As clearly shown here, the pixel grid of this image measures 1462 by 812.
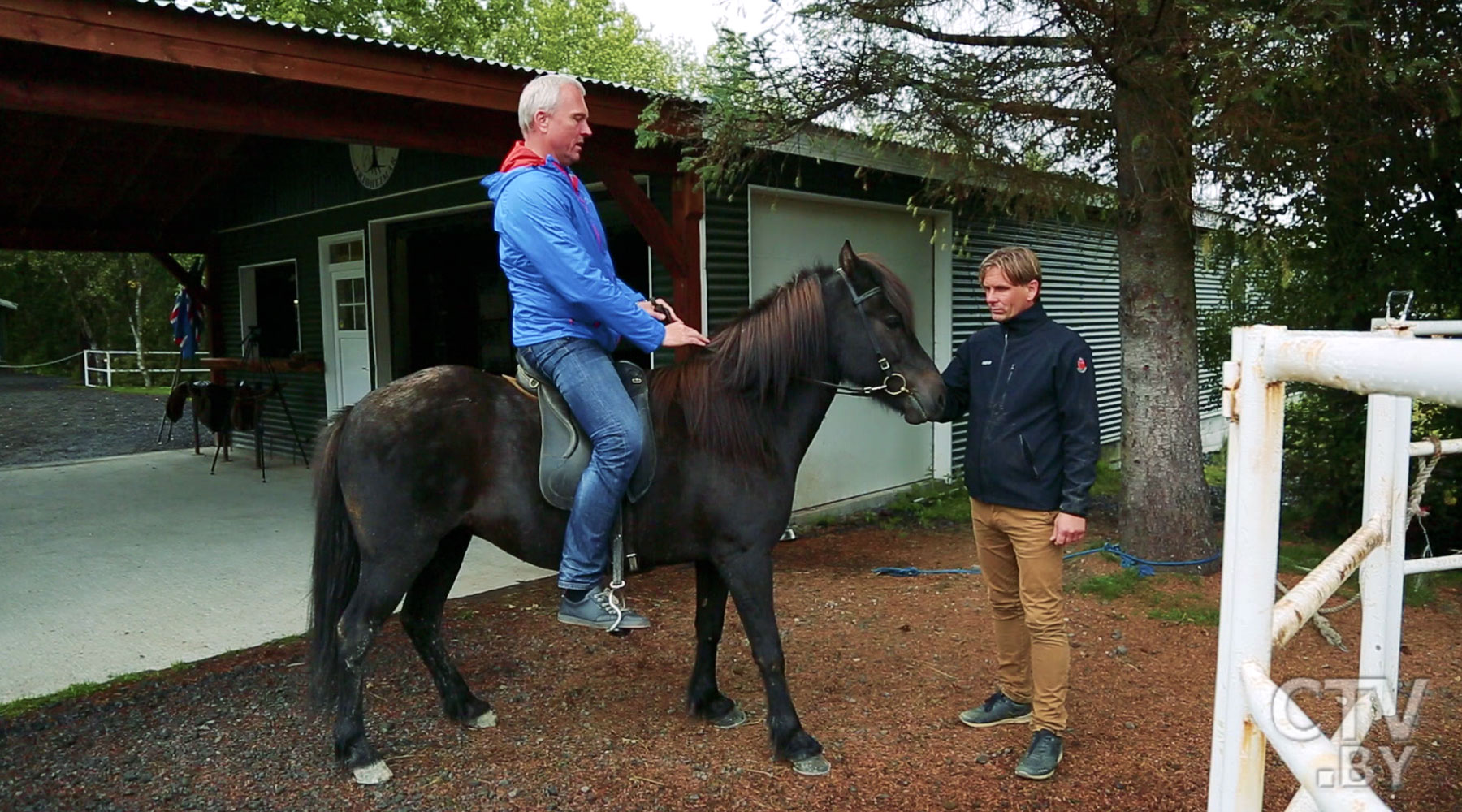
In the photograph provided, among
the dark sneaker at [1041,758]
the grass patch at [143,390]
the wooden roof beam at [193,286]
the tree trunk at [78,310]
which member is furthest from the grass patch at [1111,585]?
the tree trunk at [78,310]

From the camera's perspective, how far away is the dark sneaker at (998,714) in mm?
3363

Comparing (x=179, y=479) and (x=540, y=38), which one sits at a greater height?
(x=540, y=38)

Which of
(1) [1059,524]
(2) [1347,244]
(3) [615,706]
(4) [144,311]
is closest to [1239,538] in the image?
(1) [1059,524]

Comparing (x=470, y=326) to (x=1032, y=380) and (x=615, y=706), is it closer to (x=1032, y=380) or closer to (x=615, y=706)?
(x=615, y=706)

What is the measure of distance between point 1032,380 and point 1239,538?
1.83 m

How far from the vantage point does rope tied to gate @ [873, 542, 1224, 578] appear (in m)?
5.21

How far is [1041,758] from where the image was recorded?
295 cm

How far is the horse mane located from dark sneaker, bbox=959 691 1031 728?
4.10 feet

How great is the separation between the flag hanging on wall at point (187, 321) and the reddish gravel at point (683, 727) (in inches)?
361

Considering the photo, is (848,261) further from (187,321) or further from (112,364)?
(112,364)

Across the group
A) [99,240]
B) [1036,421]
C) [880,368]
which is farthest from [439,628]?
[99,240]

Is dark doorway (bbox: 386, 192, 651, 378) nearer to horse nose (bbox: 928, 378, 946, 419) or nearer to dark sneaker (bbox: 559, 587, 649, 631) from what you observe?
dark sneaker (bbox: 559, 587, 649, 631)

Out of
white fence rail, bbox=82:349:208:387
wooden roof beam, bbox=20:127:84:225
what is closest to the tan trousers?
wooden roof beam, bbox=20:127:84:225

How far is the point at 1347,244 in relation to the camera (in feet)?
18.5
